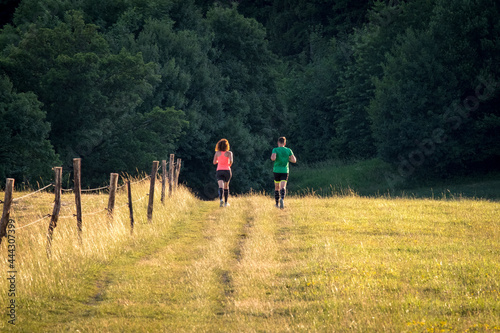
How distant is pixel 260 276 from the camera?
32.0ft

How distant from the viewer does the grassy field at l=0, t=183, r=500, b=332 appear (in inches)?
301

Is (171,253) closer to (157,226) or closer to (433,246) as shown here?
(157,226)

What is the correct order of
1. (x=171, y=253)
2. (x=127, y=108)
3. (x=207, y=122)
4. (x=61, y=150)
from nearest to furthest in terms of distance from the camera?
1. (x=171, y=253)
2. (x=61, y=150)
3. (x=127, y=108)
4. (x=207, y=122)

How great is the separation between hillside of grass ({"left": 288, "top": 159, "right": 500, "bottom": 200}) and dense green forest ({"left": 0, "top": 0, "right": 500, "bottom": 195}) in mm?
1040

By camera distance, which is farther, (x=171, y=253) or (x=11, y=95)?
(x=11, y=95)

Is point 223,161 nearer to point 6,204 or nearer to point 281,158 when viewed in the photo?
point 281,158

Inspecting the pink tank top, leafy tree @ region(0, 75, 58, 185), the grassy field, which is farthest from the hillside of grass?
the grassy field

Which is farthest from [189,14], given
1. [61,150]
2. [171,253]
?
[171,253]

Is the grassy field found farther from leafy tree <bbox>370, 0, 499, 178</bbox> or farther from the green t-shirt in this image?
leafy tree <bbox>370, 0, 499, 178</bbox>

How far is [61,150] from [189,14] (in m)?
20.3

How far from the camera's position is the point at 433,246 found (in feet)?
39.8

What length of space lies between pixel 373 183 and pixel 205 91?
1512 cm

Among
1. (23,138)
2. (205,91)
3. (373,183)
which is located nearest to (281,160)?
(23,138)

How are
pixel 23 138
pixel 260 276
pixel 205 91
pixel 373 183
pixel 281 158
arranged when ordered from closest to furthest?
1. pixel 260 276
2. pixel 281 158
3. pixel 23 138
4. pixel 205 91
5. pixel 373 183
